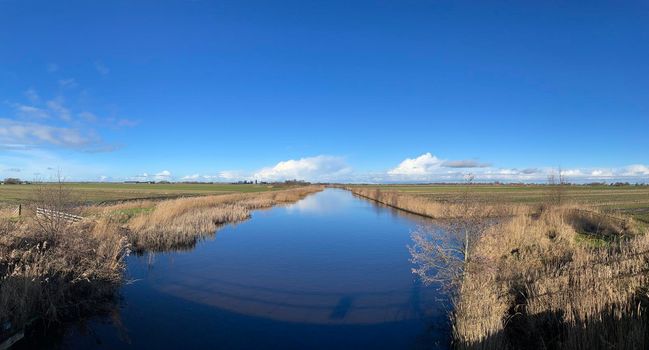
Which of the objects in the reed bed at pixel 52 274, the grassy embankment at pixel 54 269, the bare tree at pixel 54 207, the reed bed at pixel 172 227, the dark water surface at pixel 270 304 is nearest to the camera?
the reed bed at pixel 52 274

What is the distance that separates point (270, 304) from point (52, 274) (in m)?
5.48

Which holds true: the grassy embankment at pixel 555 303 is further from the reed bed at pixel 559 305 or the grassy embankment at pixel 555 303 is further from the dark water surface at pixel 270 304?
the dark water surface at pixel 270 304

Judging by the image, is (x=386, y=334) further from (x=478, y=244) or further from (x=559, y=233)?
(x=559, y=233)

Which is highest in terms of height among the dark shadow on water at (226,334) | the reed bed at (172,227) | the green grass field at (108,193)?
the green grass field at (108,193)

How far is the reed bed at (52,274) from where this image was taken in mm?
8078

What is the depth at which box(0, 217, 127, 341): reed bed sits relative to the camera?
8.08 meters

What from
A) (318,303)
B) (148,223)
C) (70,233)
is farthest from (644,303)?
(148,223)

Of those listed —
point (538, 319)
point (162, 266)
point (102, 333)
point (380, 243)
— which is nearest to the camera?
point (538, 319)

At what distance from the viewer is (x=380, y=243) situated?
21250 mm

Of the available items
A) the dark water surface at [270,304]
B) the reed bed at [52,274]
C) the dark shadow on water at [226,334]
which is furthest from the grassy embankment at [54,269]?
the dark water surface at [270,304]

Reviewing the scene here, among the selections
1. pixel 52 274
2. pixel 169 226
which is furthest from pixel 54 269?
Answer: pixel 169 226

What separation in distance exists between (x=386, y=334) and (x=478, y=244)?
Answer: 12.5 ft

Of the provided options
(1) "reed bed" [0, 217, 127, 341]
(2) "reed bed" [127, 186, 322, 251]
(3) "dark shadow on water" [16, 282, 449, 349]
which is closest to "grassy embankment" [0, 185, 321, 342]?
(1) "reed bed" [0, 217, 127, 341]

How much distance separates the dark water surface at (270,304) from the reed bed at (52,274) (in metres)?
0.65
